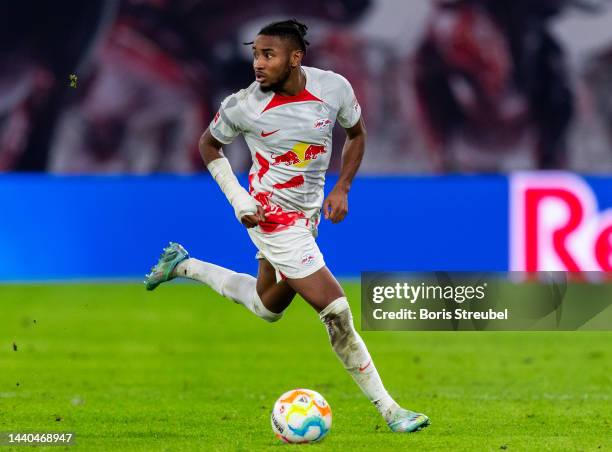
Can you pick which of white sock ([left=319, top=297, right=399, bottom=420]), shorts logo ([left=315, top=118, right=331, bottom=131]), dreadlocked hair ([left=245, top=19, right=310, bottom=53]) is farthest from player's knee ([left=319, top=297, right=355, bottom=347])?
dreadlocked hair ([left=245, top=19, right=310, bottom=53])

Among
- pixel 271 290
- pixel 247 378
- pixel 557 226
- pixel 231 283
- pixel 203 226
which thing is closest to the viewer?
pixel 271 290

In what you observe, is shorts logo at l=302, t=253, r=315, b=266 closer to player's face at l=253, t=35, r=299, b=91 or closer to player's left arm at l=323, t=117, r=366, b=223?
player's left arm at l=323, t=117, r=366, b=223

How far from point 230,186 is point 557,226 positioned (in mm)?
8340

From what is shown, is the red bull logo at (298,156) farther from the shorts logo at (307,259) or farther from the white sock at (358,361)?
the white sock at (358,361)

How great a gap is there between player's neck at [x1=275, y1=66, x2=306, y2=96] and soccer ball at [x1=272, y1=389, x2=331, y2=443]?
1.56 m

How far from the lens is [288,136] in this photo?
23.2 ft

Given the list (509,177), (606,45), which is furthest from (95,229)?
(606,45)

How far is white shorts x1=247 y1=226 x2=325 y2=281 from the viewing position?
701cm

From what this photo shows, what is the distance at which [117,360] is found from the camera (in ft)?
36.5

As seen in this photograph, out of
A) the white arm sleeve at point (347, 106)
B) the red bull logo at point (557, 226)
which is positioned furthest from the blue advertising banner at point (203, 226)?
the white arm sleeve at point (347, 106)

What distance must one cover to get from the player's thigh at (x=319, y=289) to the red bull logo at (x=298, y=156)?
22.8 inches

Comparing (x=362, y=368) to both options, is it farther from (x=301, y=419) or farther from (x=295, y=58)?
(x=295, y=58)

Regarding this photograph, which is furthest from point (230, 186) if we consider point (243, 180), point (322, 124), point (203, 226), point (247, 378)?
point (243, 180)

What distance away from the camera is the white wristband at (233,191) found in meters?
6.98
